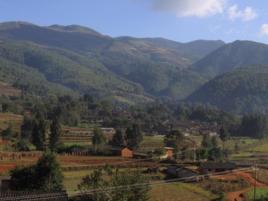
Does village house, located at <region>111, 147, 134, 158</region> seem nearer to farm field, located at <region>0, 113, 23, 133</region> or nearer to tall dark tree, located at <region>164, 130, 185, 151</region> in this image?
tall dark tree, located at <region>164, 130, 185, 151</region>

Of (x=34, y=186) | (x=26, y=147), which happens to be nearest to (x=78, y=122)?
(x=26, y=147)

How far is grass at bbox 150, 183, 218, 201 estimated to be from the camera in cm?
4592

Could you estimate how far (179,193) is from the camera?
158ft

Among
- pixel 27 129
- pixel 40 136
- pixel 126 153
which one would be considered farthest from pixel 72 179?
pixel 27 129

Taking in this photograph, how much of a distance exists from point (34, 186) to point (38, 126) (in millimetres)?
43836

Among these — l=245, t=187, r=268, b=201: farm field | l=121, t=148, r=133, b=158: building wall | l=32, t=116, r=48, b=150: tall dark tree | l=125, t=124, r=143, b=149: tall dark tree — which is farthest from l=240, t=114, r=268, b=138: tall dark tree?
l=245, t=187, r=268, b=201: farm field

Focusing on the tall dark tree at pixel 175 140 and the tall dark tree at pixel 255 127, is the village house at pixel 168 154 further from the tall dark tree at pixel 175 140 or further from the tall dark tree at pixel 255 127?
the tall dark tree at pixel 255 127

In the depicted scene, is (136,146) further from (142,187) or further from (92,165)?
(142,187)

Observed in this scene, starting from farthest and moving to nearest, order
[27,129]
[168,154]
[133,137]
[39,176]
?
[27,129] → [133,137] → [168,154] → [39,176]

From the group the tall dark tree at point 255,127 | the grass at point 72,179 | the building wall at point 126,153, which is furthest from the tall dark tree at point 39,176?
the tall dark tree at point 255,127

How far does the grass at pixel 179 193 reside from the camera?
45919 mm

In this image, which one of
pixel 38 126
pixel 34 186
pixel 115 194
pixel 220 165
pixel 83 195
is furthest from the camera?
pixel 38 126

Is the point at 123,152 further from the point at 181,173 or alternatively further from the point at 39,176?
the point at 39,176

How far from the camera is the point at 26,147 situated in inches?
3349
